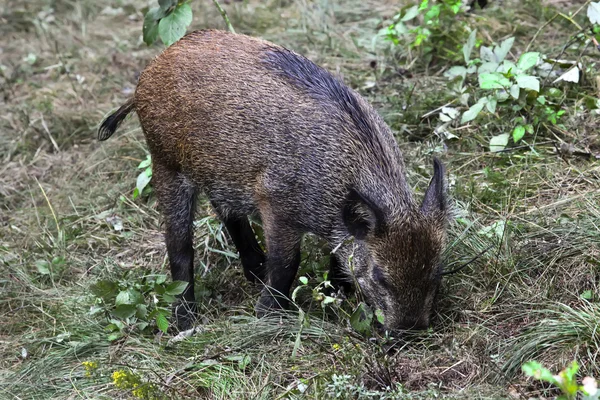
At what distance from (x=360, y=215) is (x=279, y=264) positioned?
66 centimetres

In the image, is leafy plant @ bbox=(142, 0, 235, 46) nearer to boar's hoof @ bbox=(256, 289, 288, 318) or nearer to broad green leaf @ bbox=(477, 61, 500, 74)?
boar's hoof @ bbox=(256, 289, 288, 318)

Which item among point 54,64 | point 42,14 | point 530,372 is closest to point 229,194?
point 530,372

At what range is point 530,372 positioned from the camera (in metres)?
3.09

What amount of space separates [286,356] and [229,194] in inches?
48.4

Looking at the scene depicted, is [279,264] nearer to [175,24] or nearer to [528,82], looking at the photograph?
[175,24]

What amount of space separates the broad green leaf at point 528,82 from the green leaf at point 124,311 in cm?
308

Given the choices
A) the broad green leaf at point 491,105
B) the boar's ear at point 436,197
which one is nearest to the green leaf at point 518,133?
the broad green leaf at point 491,105

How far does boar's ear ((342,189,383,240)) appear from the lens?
15.7 feet

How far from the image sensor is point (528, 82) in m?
5.93

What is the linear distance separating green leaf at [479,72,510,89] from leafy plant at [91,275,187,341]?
254 centimetres

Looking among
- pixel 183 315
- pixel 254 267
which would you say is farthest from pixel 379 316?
pixel 183 315

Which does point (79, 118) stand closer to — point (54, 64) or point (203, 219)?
point (54, 64)

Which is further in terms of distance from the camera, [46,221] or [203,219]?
[46,221]

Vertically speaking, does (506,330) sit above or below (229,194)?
below
